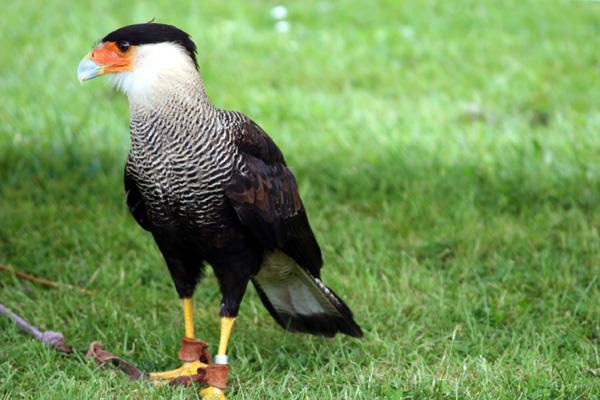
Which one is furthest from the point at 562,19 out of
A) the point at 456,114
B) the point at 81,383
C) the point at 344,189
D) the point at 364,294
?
the point at 81,383

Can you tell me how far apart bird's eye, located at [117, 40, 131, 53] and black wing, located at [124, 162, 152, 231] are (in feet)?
1.53

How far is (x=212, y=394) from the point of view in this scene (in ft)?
12.3

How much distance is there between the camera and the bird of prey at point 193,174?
11.5ft

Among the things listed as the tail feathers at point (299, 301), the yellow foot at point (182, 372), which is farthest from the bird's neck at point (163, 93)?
the yellow foot at point (182, 372)

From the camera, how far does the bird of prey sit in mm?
3520

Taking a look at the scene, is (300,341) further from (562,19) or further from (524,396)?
(562,19)

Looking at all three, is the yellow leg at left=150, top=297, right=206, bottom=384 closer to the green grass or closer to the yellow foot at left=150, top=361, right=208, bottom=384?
the yellow foot at left=150, top=361, right=208, bottom=384

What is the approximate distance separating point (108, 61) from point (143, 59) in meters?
0.14

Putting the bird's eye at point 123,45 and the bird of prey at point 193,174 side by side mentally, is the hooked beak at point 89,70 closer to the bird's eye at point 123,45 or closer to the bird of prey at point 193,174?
the bird of prey at point 193,174

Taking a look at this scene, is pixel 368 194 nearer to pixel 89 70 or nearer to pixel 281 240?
pixel 281 240

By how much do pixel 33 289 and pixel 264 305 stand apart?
3.91ft

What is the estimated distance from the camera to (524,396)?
3.62 metres

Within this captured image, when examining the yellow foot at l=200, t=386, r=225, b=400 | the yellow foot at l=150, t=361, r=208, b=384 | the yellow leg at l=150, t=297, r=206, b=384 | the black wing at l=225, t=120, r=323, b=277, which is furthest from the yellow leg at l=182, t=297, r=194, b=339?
the black wing at l=225, t=120, r=323, b=277

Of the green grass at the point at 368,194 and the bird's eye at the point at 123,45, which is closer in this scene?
the bird's eye at the point at 123,45
